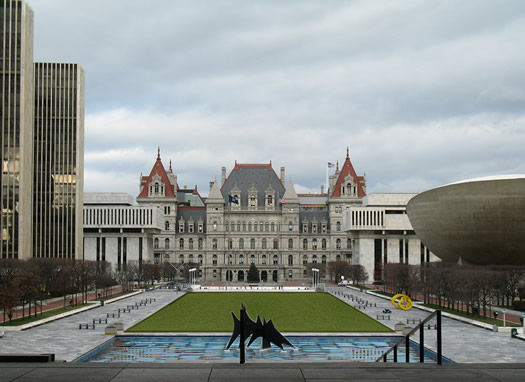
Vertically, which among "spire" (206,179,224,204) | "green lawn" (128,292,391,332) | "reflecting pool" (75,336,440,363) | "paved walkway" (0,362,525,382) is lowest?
"green lawn" (128,292,391,332)

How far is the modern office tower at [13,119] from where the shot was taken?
80.1 metres

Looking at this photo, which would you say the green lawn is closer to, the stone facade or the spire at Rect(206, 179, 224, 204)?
the stone facade

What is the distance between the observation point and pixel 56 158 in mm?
92938

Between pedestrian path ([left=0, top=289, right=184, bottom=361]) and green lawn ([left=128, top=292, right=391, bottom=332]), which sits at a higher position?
pedestrian path ([left=0, top=289, right=184, bottom=361])

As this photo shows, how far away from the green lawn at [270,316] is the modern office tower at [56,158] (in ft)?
98.5

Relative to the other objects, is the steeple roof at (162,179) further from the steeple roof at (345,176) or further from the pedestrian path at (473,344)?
the pedestrian path at (473,344)

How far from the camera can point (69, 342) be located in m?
36.1

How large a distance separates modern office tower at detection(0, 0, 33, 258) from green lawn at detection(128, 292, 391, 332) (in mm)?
25280

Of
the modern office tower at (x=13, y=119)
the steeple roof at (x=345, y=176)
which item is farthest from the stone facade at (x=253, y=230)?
the modern office tower at (x=13, y=119)

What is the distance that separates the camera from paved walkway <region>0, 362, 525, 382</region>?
1330cm

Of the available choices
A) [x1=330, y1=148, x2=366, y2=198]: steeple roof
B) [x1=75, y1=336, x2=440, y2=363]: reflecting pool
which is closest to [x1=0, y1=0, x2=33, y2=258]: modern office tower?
[x1=75, y1=336, x2=440, y2=363]: reflecting pool

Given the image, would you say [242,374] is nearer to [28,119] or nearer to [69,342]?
[69,342]

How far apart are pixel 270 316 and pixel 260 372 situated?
39.1m

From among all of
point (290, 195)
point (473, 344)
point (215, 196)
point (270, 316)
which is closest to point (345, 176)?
point (290, 195)
